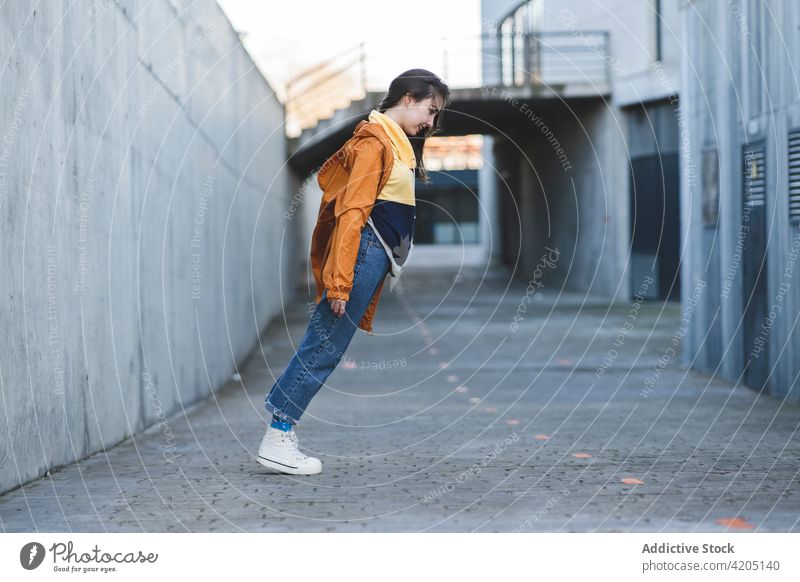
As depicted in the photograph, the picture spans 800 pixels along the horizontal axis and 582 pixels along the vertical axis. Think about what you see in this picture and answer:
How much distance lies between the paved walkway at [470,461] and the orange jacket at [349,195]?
2.70ft

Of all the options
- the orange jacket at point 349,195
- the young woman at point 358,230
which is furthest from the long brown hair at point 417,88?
the orange jacket at point 349,195

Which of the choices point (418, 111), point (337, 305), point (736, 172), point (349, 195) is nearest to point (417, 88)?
Answer: point (418, 111)

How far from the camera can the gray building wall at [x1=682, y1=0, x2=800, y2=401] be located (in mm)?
7148

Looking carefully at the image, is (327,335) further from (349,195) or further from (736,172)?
(736,172)

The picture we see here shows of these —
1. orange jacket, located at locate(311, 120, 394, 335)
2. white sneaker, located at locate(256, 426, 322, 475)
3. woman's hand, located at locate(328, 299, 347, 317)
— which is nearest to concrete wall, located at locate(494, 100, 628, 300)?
orange jacket, located at locate(311, 120, 394, 335)

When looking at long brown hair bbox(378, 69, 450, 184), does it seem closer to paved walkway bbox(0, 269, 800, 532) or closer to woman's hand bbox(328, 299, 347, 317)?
woman's hand bbox(328, 299, 347, 317)

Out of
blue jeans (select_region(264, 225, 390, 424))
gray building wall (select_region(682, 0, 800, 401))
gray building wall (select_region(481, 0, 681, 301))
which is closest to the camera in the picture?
blue jeans (select_region(264, 225, 390, 424))

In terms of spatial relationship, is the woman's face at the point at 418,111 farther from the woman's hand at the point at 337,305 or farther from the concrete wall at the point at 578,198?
the concrete wall at the point at 578,198

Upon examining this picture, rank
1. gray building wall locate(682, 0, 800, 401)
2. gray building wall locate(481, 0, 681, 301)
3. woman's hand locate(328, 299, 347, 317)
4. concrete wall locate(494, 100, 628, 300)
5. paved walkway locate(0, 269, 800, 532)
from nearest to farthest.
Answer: paved walkway locate(0, 269, 800, 532) < woman's hand locate(328, 299, 347, 317) < gray building wall locate(682, 0, 800, 401) < gray building wall locate(481, 0, 681, 301) < concrete wall locate(494, 100, 628, 300)

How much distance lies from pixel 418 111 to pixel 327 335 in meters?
0.97

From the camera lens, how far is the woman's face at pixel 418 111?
4605 millimetres

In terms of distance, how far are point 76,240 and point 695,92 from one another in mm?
5881

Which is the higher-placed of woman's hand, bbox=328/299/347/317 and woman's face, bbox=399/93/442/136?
woman's face, bbox=399/93/442/136

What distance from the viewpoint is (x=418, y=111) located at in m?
4.61
